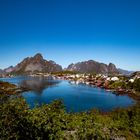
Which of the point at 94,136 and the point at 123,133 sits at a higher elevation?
the point at 94,136

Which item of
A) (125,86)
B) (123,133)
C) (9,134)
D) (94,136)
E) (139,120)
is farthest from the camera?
(125,86)

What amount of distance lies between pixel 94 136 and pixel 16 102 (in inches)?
350

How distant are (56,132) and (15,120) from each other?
4646mm

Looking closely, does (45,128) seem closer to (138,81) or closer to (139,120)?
(139,120)

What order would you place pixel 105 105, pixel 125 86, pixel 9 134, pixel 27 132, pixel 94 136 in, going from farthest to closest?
pixel 125 86 → pixel 105 105 → pixel 94 136 → pixel 27 132 → pixel 9 134

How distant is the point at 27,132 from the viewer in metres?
24.4

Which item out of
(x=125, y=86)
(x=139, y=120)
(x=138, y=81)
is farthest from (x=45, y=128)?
(x=125, y=86)

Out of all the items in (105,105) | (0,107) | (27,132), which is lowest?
(105,105)

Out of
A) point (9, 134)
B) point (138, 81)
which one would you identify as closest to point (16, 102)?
point (9, 134)

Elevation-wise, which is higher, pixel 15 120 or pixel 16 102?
pixel 16 102

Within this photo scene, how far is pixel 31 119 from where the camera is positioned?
25.0 metres

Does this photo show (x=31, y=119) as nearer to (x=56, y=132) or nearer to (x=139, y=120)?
(x=56, y=132)

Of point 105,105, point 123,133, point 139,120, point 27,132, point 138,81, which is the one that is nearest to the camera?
point 27,132

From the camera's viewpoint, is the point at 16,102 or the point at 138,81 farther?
the point at 138,81
